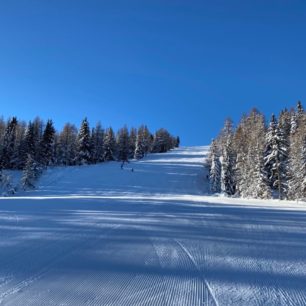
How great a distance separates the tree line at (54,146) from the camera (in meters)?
64.6

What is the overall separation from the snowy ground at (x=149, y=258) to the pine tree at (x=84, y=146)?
202ft

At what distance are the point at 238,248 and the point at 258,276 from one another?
1790 millimetres

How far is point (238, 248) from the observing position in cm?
745

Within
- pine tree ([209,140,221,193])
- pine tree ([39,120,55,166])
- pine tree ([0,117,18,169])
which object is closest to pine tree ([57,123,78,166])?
pine tree ([39,120,55,166])

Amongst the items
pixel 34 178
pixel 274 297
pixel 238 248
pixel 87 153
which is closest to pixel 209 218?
pixel 238 248

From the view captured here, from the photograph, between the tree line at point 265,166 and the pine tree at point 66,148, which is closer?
the tree line at point 265,166

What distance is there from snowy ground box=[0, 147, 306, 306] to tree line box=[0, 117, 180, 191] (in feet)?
127

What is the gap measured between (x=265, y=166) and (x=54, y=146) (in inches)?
2096

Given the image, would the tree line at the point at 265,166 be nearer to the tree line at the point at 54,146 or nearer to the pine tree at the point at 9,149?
the tree line at the point at 54,146

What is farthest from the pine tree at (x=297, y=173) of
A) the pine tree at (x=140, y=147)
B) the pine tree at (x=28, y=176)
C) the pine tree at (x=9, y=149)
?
the pine tree at (x=140, y=147)

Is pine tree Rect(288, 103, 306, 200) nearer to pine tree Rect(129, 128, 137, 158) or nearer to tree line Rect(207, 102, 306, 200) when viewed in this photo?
tree line Rect(207, 102, 306, 200)

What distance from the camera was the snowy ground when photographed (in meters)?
4.70

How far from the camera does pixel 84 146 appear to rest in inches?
2876

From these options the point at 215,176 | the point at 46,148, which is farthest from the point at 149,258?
the point at 46,148
